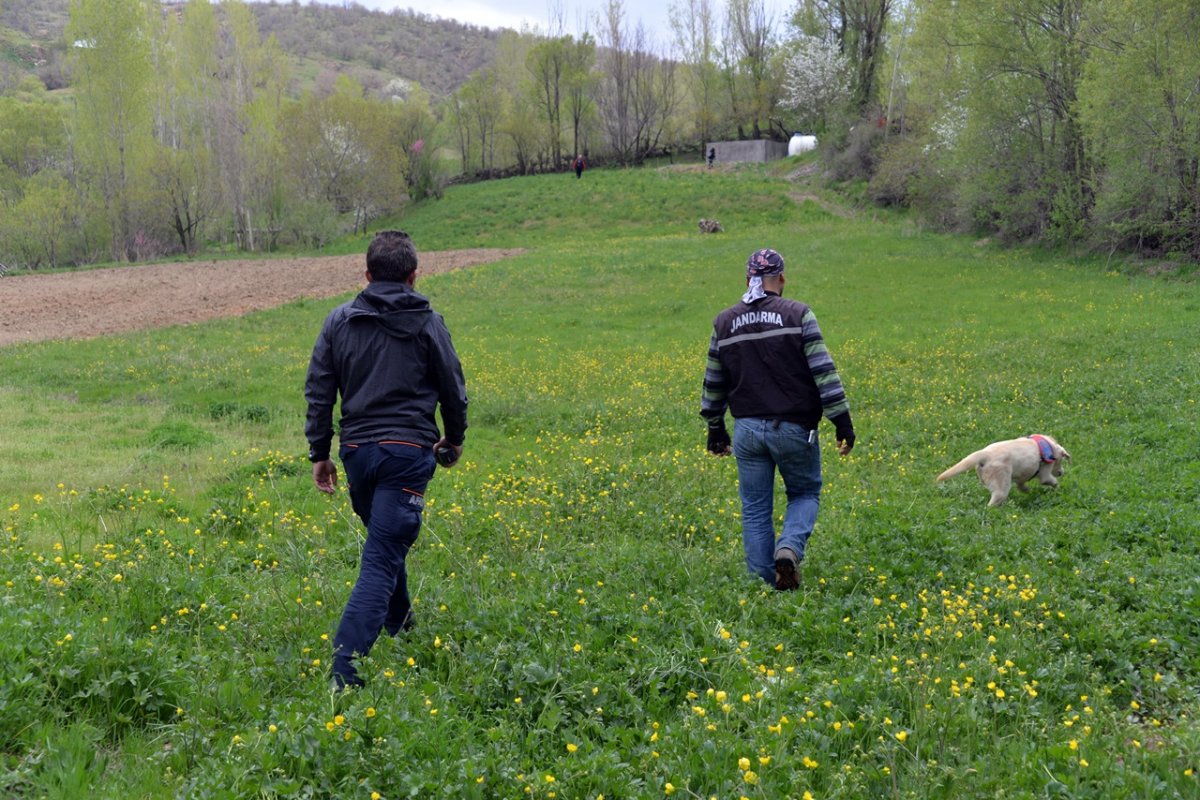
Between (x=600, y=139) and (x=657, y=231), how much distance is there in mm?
30438

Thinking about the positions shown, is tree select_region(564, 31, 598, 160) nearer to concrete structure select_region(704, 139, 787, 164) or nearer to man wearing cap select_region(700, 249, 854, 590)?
concrete structure select_region(704, 139, 787, 164)

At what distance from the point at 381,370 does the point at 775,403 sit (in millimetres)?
2578

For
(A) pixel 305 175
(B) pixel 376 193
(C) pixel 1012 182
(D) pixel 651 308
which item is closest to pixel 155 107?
(A) pixel 305 175

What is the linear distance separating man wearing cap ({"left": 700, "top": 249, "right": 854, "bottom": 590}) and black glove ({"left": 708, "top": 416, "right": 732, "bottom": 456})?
198mm

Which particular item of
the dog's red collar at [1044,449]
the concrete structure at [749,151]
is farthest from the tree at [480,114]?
the dog's red collar at [1044,449]

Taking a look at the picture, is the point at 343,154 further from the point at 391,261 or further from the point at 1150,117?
the point at 391,261

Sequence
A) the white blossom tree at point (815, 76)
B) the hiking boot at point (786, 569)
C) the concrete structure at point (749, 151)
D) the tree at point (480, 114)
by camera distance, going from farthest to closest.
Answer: the tree at point (480, 114) → the concrete structure at point (749, 151) → the white blossom tree at point (815, 76) → the hiking boot at point (786, 569)

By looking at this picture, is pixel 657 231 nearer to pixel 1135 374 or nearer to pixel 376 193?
pixel 376 193

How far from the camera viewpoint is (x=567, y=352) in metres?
19.0

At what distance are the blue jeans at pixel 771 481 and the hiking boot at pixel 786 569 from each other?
48 millimetres

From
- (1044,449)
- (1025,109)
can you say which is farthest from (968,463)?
(1025,109)

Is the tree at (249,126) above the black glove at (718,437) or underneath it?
above

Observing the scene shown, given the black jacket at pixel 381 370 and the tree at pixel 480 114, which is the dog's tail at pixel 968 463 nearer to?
the black jacket at pixel 381 370

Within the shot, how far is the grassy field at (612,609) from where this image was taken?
362cm
